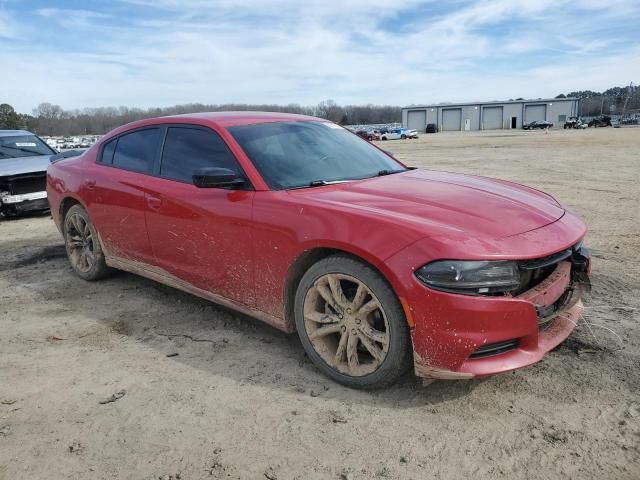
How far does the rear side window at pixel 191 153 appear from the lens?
355cm

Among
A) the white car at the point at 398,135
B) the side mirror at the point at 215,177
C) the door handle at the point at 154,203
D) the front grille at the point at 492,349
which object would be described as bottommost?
the white car at the point at 398,135

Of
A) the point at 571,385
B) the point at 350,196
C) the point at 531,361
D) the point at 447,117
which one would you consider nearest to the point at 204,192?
the point at 350,196

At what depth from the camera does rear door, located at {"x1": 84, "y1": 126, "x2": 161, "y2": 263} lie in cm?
413

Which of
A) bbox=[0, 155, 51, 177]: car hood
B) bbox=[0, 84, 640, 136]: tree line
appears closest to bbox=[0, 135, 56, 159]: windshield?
bbox=[0, 155, 51, 177]: car hood

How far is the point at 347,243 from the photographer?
276cm

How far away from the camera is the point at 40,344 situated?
3660 mm

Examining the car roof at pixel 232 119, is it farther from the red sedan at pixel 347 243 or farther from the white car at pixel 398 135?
the white car at pixel 398 135

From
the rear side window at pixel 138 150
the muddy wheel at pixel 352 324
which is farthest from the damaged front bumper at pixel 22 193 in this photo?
the muddy wheel at pixel 352 324

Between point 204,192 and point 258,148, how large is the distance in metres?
0.49

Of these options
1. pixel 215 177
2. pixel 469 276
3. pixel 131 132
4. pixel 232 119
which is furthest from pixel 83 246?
pixel 469 276

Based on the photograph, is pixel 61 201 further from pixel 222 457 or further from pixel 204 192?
pixel 222 457

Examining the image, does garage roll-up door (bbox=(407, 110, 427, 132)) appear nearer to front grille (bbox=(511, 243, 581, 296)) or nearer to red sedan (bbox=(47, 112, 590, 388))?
red sedan (bbox=(47, 112, 590, 388))

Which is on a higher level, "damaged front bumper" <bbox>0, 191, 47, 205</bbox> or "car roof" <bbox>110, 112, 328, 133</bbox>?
"car roof" <bbox>110, 112, 328, 133</bbox>

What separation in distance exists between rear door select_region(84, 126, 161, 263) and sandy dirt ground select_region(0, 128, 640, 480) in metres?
0.59
